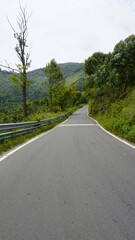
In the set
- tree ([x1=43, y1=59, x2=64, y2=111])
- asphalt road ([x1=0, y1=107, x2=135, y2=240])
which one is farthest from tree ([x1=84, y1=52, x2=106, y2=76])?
asphalt road ([x1=0, y1=107, x2=135, y2=240])

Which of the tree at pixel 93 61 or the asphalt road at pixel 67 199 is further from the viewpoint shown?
the tree at pixel 93 61

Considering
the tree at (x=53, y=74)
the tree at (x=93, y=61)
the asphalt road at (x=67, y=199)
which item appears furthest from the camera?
the tree at (x=93, y=61)

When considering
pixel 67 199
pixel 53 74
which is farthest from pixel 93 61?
pixel 67 199

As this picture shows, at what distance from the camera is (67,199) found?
3889 mm

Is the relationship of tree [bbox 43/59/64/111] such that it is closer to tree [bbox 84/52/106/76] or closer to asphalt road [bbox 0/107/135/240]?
tree [bbox 84/52/106/76]

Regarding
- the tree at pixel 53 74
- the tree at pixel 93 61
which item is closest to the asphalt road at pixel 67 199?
the tree at pixel 53 74

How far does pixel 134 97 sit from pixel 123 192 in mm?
16467

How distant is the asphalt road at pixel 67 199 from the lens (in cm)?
289

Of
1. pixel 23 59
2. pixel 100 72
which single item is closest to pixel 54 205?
pixel 23 59

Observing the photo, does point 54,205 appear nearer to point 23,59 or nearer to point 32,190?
point 32,190

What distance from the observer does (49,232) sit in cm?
287

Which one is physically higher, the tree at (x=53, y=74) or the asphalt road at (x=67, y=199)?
the tree at (x=53, y=74)

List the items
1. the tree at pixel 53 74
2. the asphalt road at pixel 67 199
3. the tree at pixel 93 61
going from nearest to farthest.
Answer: the asphalt road at pixel 67 199 < the tree at pixel 53 74 < the tree at pixel 93 61

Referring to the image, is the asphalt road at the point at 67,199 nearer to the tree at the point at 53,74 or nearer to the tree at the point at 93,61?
the tree at the point at 53,74
